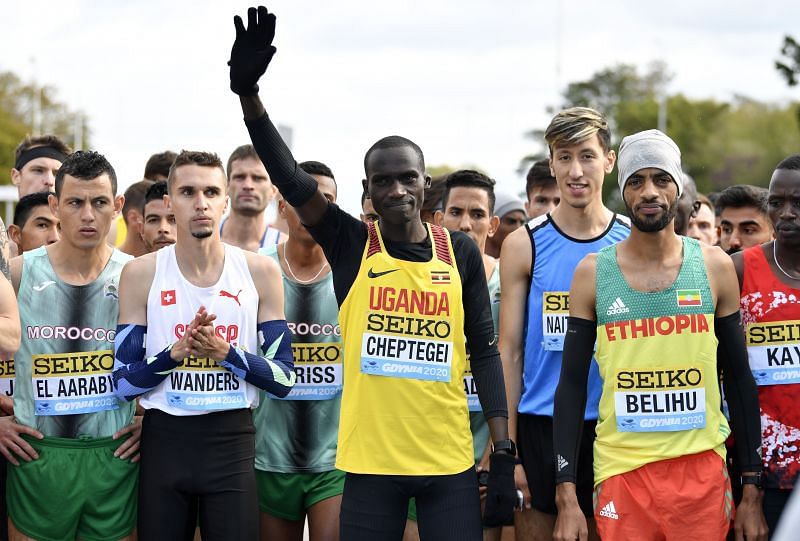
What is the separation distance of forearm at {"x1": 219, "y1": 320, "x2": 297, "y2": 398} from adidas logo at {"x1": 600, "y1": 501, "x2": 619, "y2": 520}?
168 cm

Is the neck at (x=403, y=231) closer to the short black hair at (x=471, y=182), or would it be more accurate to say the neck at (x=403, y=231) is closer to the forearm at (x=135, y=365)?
the forearm at (x=135, y=365)

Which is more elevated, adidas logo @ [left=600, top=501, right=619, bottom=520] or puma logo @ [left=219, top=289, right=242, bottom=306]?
puma logo @ [left=219, top=289, right=242, bottom=306]

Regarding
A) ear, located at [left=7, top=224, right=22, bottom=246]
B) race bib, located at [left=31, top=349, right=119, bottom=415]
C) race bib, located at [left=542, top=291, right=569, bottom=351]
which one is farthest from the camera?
ear, located at [left=7, top=224, right=22, bottom=246]

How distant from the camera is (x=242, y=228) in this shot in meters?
7.76

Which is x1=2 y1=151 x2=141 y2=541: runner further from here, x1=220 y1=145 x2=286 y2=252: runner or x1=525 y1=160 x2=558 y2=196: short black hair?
x1=525 y1=160 x2=558 y2=196: short black hair

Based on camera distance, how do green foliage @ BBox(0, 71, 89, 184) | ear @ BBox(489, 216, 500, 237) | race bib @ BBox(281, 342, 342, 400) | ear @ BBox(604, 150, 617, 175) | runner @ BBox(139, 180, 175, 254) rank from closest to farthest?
ear @ BBox(604, 150, 617, 175), race bib @ BBox(281, 342, 342, 400), ear @ BBox(489, 216, 500, 237), runner @ BBox(139, 180, 175, 254), green foliage @ BBox(0, 71, 89, 184)

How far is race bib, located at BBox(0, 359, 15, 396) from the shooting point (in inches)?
231

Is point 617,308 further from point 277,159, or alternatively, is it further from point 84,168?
point 84,168

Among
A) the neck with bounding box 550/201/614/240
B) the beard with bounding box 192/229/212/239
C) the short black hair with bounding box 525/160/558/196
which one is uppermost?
the short black hair with bounding box 525/160/558/196

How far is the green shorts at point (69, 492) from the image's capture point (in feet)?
18.3

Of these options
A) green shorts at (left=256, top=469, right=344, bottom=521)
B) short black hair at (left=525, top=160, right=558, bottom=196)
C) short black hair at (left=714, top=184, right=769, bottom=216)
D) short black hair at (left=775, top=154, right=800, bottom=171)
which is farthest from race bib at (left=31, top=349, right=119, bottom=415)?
short black hair at (left=714, top=184, right=769, bottom=216)

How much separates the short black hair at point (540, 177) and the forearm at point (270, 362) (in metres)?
2.67

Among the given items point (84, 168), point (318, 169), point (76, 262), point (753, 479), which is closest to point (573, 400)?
point (753, 479)

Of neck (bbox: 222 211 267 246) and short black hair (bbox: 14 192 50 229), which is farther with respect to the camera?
neck (bbox: 222 211 267 246)
